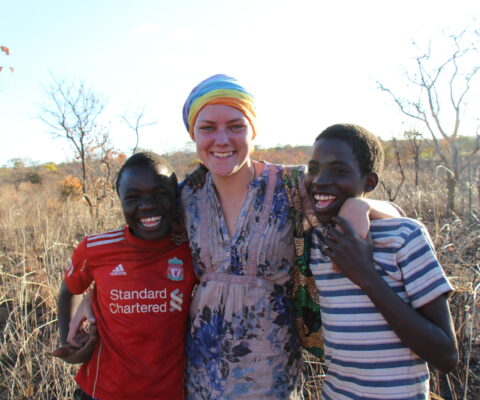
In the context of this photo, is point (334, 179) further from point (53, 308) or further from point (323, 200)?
point (53, 308)

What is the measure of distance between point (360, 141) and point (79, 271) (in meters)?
1.41

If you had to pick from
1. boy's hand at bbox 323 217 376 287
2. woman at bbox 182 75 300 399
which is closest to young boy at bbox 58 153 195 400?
woman at bbox 182 75 300 399

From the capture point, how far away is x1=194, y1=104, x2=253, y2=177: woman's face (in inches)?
71.7

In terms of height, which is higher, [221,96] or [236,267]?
[221,96]

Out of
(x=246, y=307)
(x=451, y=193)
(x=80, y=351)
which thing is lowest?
(x=80, y=351)

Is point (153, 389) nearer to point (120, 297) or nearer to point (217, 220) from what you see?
point (120, 297)

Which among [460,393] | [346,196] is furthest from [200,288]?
[460,393]

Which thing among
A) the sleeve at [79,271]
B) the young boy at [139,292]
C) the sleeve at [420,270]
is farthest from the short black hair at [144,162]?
the sleeve at [420,270]

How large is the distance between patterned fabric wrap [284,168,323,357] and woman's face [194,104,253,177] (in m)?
0.27

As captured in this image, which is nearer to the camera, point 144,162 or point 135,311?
point 135,311

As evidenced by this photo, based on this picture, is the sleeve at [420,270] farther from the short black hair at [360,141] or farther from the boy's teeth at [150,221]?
the boy's teeth at [150,221]

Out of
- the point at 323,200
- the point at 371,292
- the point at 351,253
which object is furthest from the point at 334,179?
the point at 371,292

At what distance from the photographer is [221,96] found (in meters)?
1.83

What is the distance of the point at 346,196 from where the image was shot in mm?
1529
